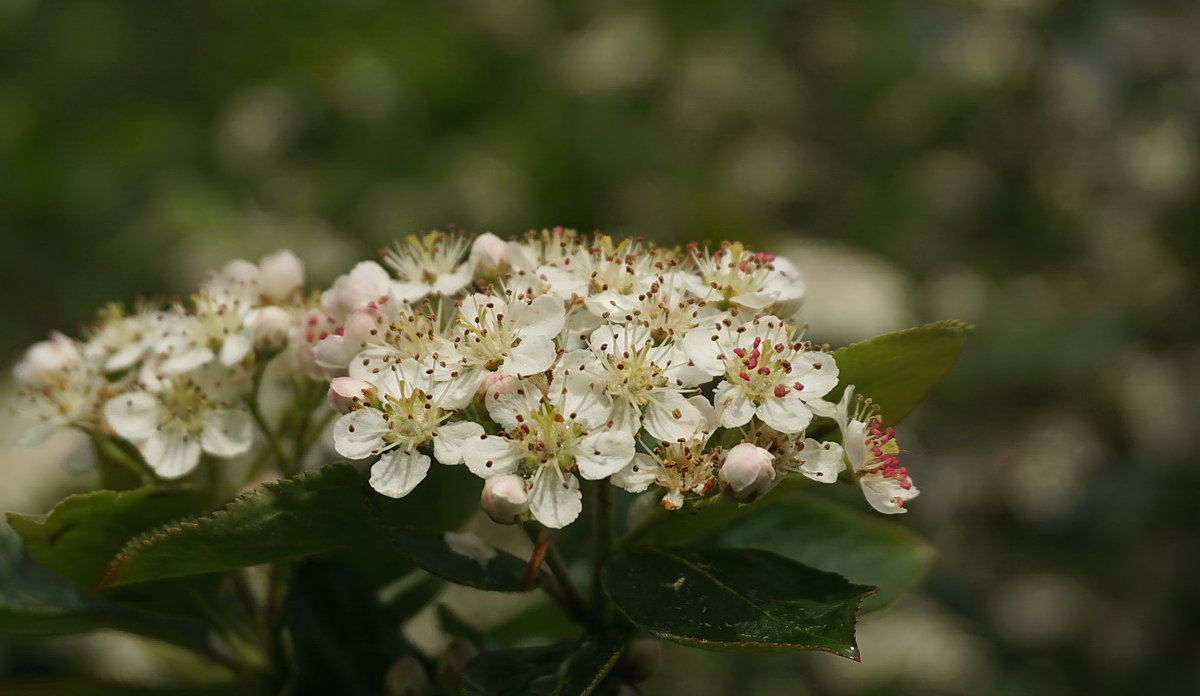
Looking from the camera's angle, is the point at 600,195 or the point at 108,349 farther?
the point at 600,195

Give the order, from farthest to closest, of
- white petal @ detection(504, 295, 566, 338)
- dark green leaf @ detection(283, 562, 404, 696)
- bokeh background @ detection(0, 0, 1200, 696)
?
bokeh background @ detection(0, 0, 1200, 696), dark green leaf @ detection(283, 562, 404, 696), white petal @ detection(504, 295, 566, 338)

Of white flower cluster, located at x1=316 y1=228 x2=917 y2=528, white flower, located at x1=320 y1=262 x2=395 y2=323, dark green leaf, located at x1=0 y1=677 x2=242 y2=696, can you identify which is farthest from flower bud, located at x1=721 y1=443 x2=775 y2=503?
dark green leaf, located at x1=0 y1=677 x2=242 y2=696

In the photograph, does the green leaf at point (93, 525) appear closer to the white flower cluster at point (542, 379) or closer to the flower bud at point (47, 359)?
the white flower cluster at point (542, 379)

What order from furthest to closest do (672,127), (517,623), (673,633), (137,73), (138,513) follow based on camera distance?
(137,73) → (672,127) → (517,623) → (138,513) → (673,633)

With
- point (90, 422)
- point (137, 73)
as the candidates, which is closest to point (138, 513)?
point (90, 422)

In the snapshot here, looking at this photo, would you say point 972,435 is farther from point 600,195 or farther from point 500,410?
point 500,410

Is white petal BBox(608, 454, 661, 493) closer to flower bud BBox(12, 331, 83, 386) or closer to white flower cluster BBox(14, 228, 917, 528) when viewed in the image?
white flower cluster BBox(14, 228, 917, 528)

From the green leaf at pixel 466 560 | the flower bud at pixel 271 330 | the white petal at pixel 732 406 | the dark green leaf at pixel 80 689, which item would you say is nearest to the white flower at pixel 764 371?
the white petal at pixel 732 406
